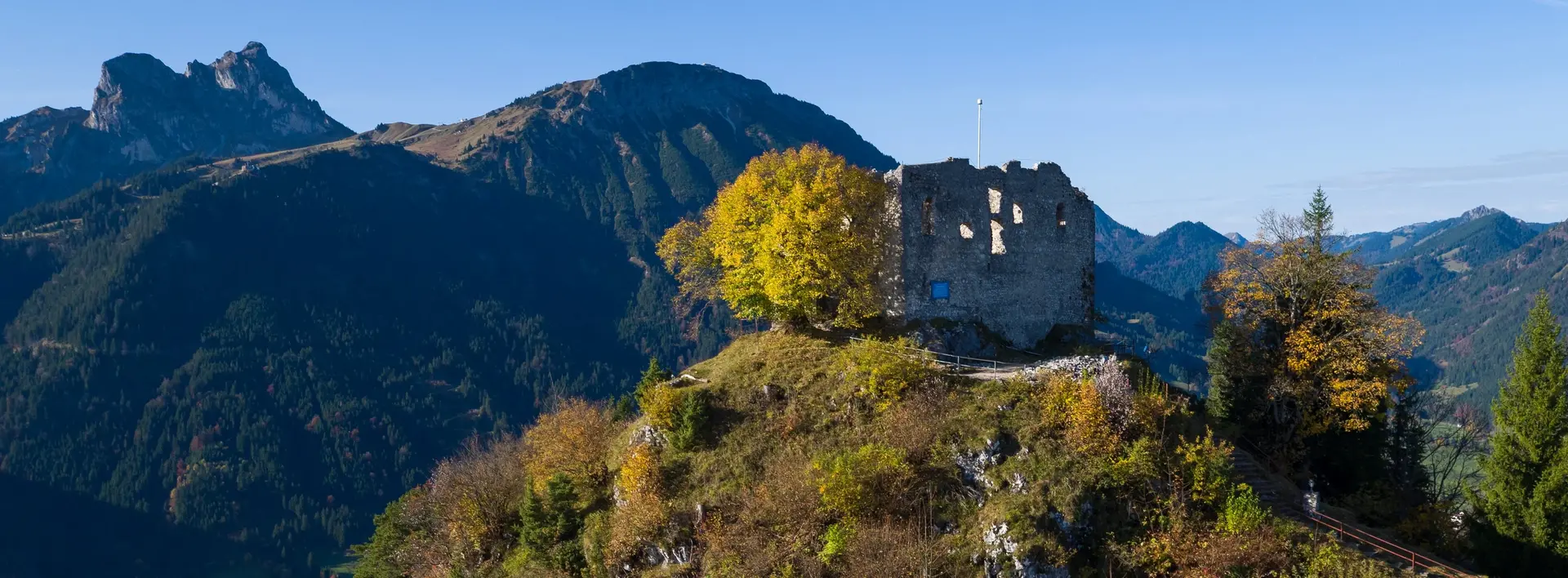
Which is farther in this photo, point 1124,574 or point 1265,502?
point 1265,502

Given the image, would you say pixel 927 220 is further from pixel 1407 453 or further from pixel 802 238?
pixel 1407 453

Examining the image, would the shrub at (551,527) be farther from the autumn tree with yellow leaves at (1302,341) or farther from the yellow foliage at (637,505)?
the autumn tree with yellow leaves at (1302,341)

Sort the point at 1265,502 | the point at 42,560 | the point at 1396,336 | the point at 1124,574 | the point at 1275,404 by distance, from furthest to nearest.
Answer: the point at 42,560
the point at 1275,404
the point at 1396,336
the point at 1265,502
the point at 1124,574

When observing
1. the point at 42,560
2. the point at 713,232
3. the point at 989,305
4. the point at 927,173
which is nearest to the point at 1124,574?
the point at 989,305

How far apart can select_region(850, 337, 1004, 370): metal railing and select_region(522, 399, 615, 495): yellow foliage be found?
1248 centimetres

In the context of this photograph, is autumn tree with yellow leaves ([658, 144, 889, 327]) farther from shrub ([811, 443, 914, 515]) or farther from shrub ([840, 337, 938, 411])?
shrub ([811, 443, 914, 515])

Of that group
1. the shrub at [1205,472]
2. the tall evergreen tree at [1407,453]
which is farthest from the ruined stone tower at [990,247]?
the tall evergreen tree at [1407,453]

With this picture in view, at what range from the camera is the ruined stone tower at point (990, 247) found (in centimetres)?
4728

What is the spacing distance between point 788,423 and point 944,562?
922 cm

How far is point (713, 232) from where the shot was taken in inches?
Result: 1973

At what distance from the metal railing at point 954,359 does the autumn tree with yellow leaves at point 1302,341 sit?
11293 millimetres

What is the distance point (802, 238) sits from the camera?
45969 mm

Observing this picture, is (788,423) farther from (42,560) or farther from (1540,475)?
(42,560)

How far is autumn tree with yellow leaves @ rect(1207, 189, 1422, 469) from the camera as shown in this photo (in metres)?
44.1
